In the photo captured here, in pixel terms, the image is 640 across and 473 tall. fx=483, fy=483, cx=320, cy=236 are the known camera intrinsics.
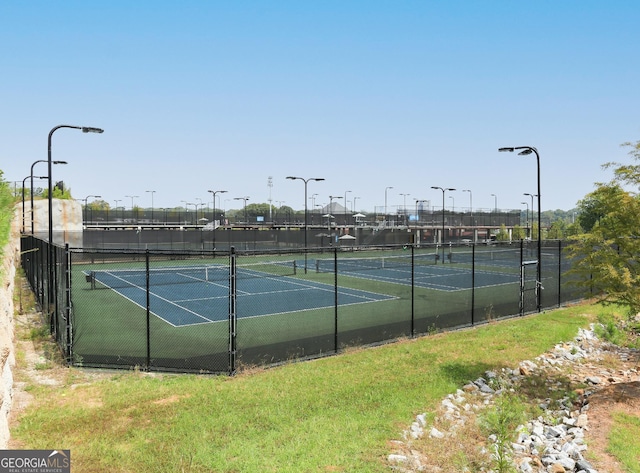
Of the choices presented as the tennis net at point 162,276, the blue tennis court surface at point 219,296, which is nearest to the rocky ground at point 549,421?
the blue tennis court surface at point 219,296

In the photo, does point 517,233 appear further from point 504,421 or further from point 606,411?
point 504,421

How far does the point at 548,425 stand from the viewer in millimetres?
Answer: 9188

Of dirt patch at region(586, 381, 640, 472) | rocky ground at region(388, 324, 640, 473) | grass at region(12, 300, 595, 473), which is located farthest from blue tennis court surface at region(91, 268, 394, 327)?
dirt patch at region(586, 381, 640, 472)

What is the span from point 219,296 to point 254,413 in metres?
18.8

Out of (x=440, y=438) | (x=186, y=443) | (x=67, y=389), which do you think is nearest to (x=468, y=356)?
(x=440, y=438)

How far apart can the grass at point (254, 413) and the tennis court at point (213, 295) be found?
6.99 m

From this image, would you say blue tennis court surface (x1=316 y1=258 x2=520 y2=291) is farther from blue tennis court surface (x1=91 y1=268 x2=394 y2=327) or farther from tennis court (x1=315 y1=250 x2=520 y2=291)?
blue tennis court surface (x1=91 y1=268 x2=394 y2=327)

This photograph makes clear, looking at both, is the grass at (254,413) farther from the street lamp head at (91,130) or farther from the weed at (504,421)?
the street lamp head at (91,130)

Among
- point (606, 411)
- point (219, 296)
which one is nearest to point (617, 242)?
point (606, 411)

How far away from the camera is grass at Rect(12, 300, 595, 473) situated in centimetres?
686

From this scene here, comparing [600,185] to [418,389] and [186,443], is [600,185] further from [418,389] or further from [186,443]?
[186,443]

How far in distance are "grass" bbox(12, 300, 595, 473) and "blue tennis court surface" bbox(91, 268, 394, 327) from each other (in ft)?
24.7

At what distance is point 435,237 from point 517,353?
78350 millimetres

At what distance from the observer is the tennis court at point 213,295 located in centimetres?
2150
